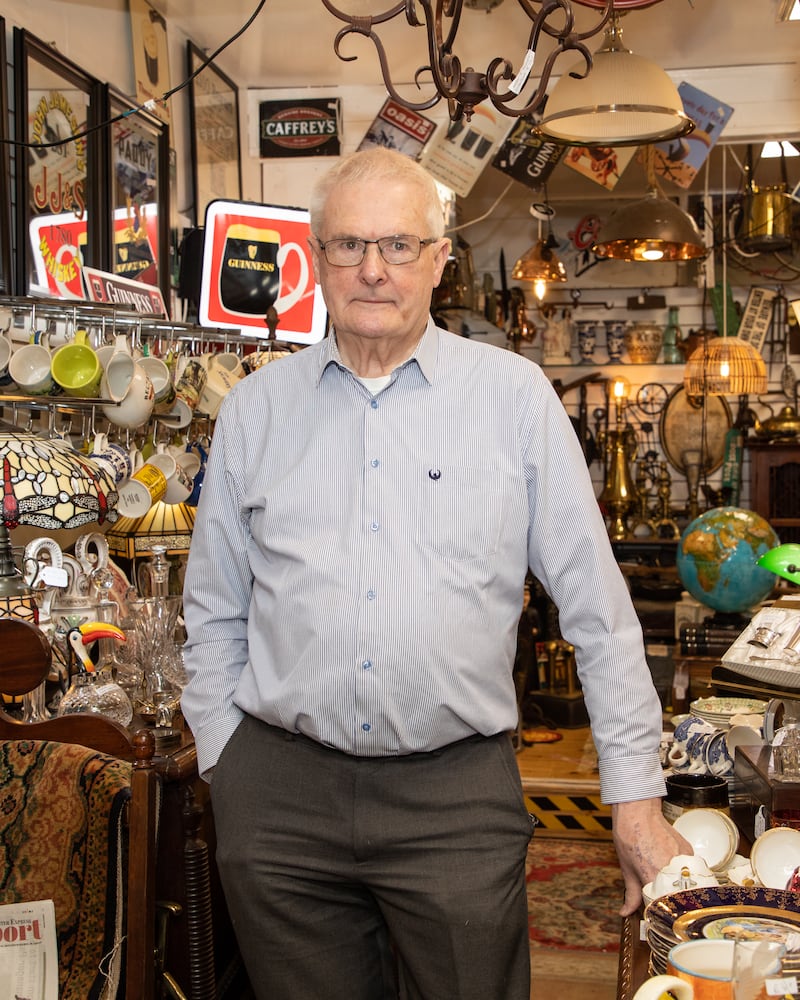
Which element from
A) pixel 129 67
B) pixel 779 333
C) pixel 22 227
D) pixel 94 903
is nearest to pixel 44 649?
pixel 94 903

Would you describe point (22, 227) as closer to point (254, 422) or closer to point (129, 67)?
point (129, 67)

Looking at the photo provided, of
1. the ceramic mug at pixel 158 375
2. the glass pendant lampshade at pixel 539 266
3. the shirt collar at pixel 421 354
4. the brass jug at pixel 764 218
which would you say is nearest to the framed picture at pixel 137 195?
the ceramic mug at pixel 158 375

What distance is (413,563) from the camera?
5.82 feet

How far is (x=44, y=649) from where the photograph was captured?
80.7 inches

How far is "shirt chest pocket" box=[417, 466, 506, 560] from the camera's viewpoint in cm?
179

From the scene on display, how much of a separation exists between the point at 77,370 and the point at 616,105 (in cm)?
167

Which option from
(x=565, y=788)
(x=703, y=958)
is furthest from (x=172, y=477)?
(x=565, y=788)

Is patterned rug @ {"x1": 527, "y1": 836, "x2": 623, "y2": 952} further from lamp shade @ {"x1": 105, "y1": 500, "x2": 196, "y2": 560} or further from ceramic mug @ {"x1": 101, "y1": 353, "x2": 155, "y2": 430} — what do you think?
ceramic mug @ {"x1": 101, "y1": 353, "x2": 155, "y2": 430}

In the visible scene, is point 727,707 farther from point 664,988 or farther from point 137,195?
point 137,195

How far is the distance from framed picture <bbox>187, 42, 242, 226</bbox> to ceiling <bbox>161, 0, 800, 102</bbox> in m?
0.09

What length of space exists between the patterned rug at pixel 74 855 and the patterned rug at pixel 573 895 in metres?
2.06

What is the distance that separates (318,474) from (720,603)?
2.61 meters

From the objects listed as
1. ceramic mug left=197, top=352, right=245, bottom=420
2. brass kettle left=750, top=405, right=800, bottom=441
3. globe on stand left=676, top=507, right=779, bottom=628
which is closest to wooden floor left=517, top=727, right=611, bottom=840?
globe on stand left=676, top=507, right=779, bottom=628

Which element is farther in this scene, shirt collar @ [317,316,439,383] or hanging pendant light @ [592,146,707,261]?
hanging pendant light @ [592,146,707,261]
